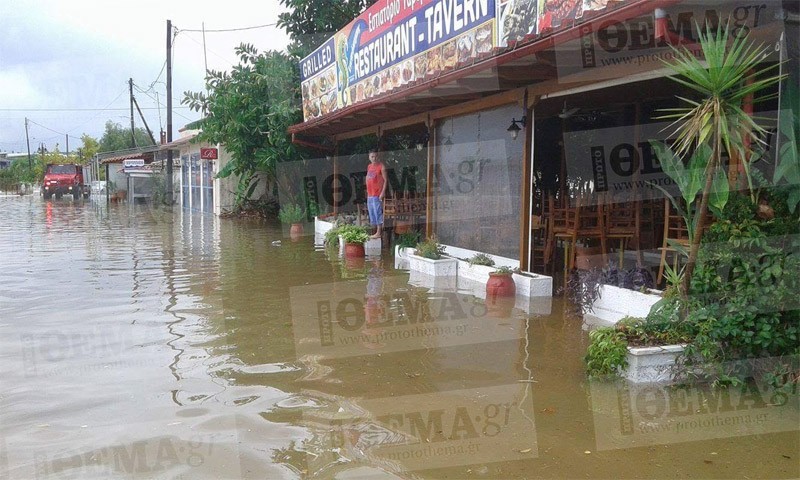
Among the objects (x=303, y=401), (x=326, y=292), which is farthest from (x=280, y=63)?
(x=303, y=401)

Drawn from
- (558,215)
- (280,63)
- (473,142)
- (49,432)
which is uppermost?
(280,63)

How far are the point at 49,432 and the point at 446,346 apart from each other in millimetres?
3346

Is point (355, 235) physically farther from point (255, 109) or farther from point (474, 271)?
point (255, 109)

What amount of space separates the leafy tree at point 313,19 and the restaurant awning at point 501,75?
28.5 ft

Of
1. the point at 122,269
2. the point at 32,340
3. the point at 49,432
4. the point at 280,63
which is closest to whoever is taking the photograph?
the point at 49,432

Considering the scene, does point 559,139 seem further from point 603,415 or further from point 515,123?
point 603,415

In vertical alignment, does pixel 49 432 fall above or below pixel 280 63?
below

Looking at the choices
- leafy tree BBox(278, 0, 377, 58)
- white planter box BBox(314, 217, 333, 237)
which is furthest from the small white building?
white planter box BBox(314, 217, 333, 237)

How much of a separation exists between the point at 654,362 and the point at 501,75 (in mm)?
4065

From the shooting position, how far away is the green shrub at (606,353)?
202 inches

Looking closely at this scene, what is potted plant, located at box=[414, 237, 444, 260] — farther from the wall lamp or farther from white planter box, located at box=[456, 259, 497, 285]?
the wall lamp

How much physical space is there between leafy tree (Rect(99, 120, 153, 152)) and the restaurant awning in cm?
6869

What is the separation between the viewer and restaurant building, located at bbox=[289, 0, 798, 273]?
5902mm

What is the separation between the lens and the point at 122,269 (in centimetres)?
1169
